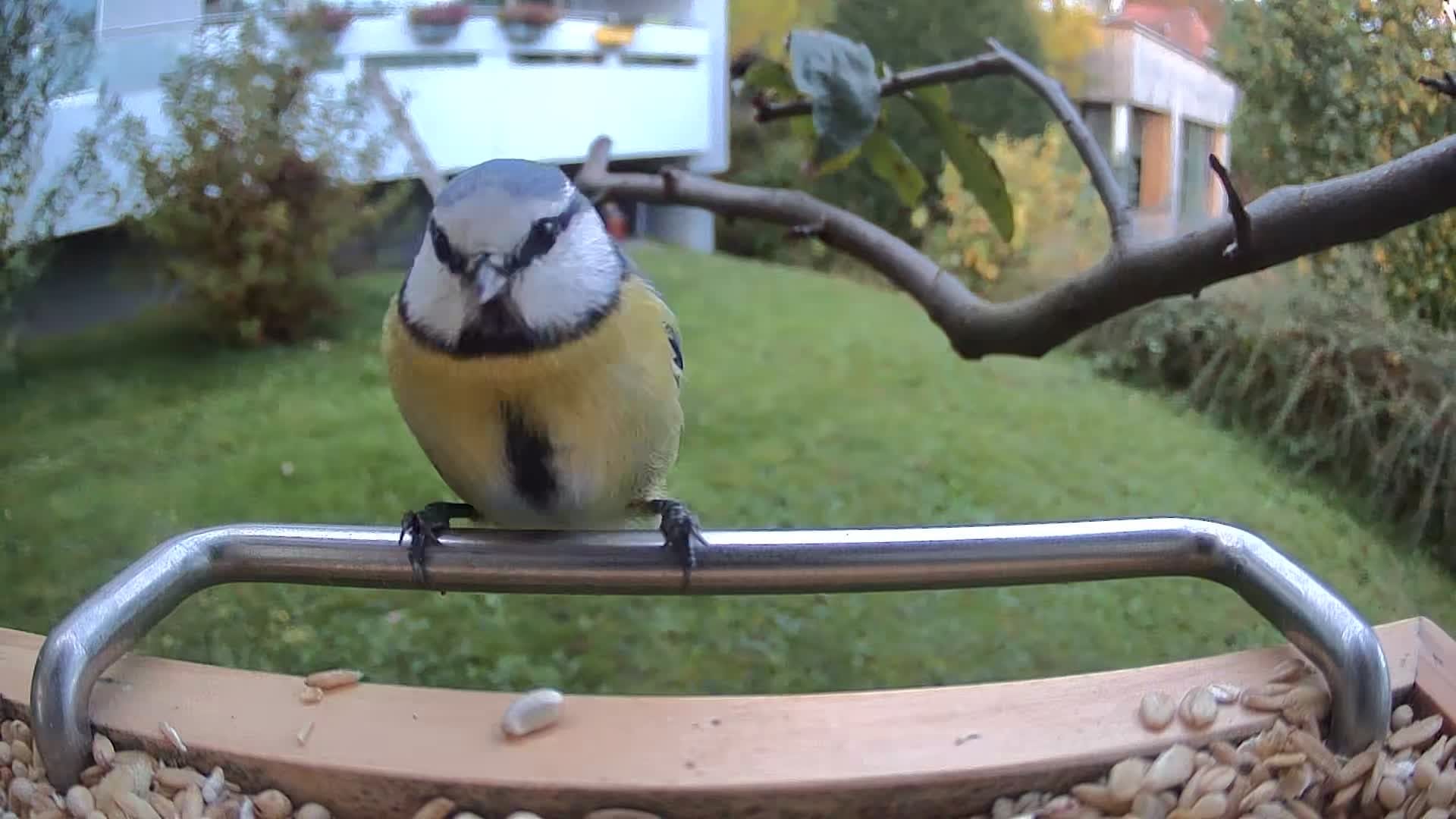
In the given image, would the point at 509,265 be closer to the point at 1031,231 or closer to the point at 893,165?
the point at 893,165

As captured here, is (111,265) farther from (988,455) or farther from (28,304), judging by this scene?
(988,455)

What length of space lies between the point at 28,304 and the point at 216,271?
34.1 inches

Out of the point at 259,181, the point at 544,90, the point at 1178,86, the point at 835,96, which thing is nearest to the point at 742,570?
the point at 835,96

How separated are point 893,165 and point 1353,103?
18.3 inches

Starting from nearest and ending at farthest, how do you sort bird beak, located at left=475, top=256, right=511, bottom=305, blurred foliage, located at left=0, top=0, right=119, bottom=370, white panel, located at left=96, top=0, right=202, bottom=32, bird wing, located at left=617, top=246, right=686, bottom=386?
bird beak, located at left=475, top=256, right=511, bottom=305, bird wing, located at left=617, top=246, right=686, bottom=386, blurred foliage, located at left=0, top=0, right=119, bottom=370, white panel, located at left=96, top=0, right=202, bottom=32

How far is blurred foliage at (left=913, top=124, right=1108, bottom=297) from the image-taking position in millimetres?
2348

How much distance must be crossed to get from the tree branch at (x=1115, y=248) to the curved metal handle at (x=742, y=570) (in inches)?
9.6

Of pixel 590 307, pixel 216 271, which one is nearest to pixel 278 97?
pixel 216 271

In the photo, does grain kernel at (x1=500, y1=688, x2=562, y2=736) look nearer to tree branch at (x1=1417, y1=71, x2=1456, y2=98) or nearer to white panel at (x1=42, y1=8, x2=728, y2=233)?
tree branch at (x1=1417, y1=71, x2=1456, y2=98)

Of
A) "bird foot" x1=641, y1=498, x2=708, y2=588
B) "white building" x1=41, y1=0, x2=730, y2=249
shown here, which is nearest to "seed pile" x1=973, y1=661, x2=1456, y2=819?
"bird foot" x1=641, y1=498, x2=708, y2=588

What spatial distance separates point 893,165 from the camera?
1176 mm

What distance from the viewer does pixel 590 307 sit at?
23.0 inches

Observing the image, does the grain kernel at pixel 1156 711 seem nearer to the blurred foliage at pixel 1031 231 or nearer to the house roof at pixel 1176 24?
the house roof at pixel 1176 24

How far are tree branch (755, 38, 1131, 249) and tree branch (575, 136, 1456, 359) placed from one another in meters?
0.05
